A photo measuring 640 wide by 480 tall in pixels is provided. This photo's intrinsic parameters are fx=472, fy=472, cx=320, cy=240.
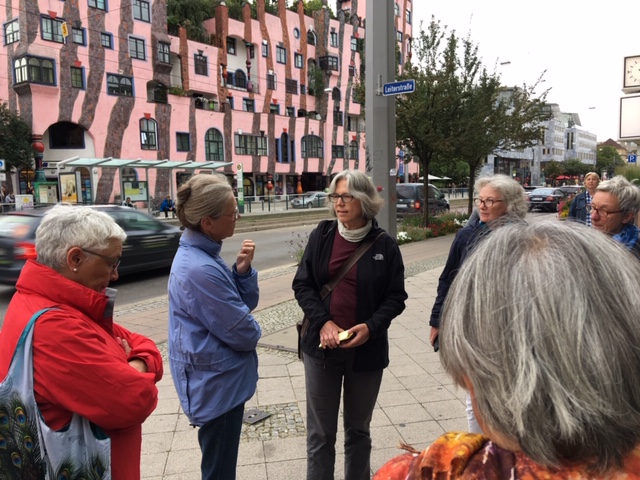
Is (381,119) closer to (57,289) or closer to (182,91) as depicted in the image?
(57,289)

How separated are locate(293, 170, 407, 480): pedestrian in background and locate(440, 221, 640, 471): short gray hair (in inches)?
63.9

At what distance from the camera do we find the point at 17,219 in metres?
8.14

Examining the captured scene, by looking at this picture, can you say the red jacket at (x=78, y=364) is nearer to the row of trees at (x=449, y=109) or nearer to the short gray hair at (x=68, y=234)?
the short gray hair at (x=68, y=234)

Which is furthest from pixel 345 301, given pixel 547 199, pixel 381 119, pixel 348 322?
pixel 547 199

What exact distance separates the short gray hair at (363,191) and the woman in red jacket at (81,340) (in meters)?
1.32

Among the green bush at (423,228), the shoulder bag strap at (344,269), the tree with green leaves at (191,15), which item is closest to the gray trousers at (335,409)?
the shoulder bag strap at (344,269)

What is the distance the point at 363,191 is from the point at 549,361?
2007 millimetres

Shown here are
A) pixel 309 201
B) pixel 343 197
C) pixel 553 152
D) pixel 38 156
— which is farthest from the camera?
pixel 553 152

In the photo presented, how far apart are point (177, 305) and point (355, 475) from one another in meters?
1.42

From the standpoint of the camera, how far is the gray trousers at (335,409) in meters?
2.61

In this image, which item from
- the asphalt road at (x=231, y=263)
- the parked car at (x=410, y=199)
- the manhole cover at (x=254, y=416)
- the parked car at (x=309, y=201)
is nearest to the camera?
the manhole cover at (x=254, y=416)

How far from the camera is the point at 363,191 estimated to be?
2.77 m

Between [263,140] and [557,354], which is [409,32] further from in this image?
[557,354]

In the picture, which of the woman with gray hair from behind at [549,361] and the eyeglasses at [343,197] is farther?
the eyeglasses at [343,197]
